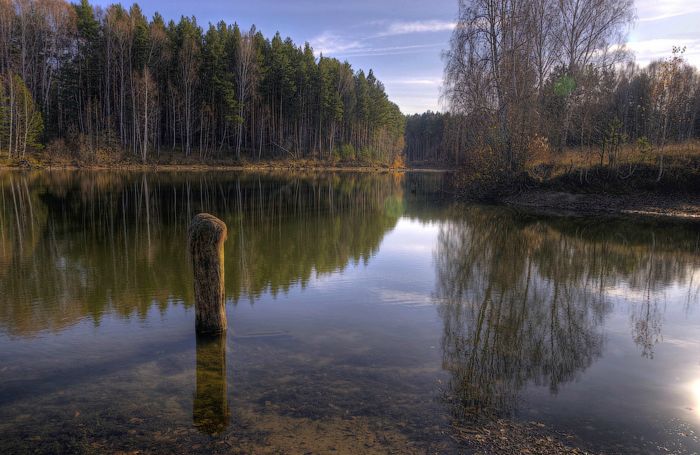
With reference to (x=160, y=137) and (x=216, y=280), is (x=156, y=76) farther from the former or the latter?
(x=216, y=280)

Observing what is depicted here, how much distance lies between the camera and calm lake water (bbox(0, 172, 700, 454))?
4.57 meters

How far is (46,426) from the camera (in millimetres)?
4465

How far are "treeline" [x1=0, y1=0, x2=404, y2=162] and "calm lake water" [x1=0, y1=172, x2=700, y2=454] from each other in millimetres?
41975

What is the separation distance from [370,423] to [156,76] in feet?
201

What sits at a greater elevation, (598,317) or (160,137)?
(160,137)

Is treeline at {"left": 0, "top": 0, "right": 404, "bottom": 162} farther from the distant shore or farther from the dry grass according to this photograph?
the dry grass

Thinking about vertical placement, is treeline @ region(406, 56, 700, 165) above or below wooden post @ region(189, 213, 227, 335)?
above

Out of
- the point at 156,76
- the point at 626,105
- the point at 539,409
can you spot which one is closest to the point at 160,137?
the point at 156,76

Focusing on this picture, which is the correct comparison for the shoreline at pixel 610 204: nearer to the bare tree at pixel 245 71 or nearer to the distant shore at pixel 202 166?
the distant shore at pixel 202 166

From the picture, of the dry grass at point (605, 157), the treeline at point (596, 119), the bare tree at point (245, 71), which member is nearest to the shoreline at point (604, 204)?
the dry grass at point (605, 157)

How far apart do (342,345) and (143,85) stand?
52.7 meters

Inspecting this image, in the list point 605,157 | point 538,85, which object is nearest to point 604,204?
point 605,157

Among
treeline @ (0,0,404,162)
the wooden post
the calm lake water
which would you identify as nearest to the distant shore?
treeline @ (0,0,404,162)

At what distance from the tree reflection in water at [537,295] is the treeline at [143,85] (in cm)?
4549
